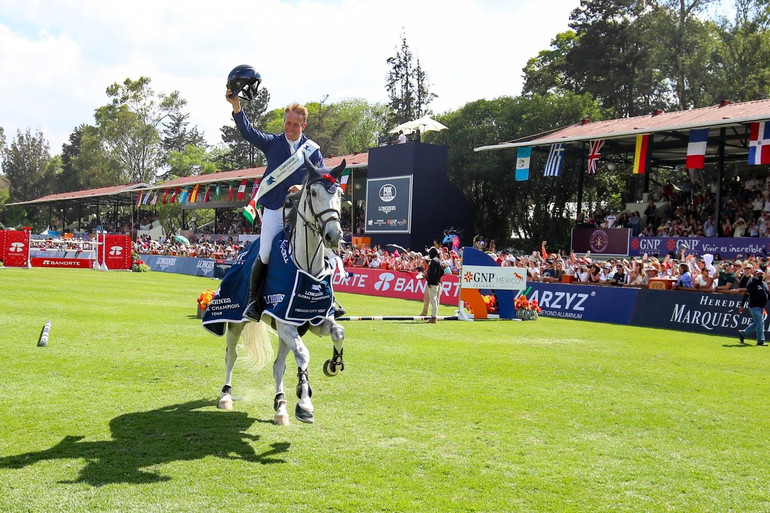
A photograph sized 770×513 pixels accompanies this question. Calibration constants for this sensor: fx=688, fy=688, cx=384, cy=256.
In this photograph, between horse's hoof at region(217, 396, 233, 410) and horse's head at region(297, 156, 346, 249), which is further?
horse's hoof at region(217, 396, 233, 410)

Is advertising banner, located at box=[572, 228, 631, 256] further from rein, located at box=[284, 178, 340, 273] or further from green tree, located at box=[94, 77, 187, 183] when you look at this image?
green tree, located at box=[94, 77, 187, 183]

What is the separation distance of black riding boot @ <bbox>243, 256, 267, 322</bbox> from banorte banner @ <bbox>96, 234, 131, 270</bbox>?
3987 centimetres

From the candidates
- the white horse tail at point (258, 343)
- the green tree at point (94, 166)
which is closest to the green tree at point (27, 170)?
the green tree at point (94, 166)

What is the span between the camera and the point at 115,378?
9.24 meters

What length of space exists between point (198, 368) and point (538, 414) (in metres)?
5.09

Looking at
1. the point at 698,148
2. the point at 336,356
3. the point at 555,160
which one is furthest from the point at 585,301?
the point at 336,356

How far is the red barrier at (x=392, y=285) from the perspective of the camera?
28337mm

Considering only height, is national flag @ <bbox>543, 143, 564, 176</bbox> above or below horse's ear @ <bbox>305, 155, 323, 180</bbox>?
above

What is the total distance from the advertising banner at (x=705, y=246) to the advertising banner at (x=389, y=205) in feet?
42.9

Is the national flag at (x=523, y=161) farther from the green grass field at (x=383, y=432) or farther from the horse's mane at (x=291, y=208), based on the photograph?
the horse's mane at (x=291, y=208)

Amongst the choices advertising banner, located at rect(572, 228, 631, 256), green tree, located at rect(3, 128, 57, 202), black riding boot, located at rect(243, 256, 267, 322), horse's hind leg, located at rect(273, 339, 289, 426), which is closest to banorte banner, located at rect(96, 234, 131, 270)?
advertising banner, located at rect(572, 228, 631, 256)

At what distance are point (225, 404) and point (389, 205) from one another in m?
33.2

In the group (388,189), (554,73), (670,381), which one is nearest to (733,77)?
(554,73)

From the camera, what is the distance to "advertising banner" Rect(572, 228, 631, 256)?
105ft
